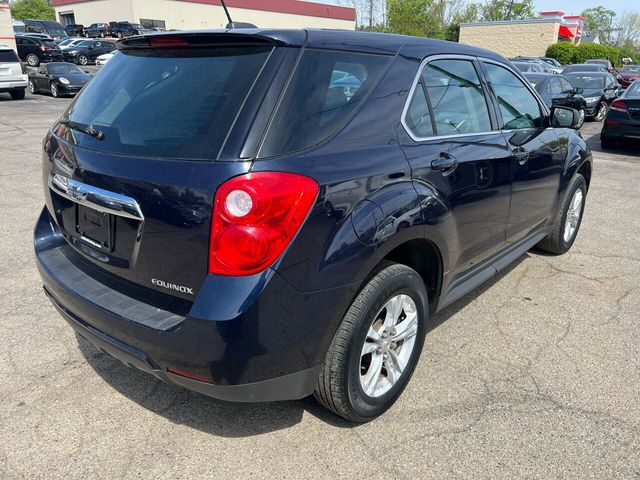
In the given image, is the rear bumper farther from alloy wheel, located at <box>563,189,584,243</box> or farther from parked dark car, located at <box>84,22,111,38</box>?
parked dark car, located at <box>84,22,111,38</box>

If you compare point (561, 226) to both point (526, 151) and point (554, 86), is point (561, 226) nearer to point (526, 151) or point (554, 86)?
point (526, 151)

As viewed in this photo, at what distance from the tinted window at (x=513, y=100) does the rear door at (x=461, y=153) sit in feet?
0.73

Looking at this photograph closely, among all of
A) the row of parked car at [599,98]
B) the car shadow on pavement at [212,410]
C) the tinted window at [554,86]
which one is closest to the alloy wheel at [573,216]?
the row of parked car at [599,98]

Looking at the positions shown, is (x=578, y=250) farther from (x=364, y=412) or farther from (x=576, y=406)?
(x=364, y=412)

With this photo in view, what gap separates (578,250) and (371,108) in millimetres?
3595

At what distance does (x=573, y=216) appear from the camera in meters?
5.08

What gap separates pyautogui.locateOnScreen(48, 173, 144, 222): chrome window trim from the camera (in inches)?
86.7

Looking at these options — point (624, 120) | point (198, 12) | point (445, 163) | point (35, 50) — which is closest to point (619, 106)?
point (624, 120)

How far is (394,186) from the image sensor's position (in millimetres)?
2479

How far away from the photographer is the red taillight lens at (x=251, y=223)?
6.63ft

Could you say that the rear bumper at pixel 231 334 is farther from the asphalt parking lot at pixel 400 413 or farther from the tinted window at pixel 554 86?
the tinted window at pixel 554 86

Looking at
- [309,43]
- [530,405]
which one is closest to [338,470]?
[530,405]

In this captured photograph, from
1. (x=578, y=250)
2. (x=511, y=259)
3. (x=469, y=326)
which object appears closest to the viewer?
(x=469, y=326)

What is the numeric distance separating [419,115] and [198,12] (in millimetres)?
60673
